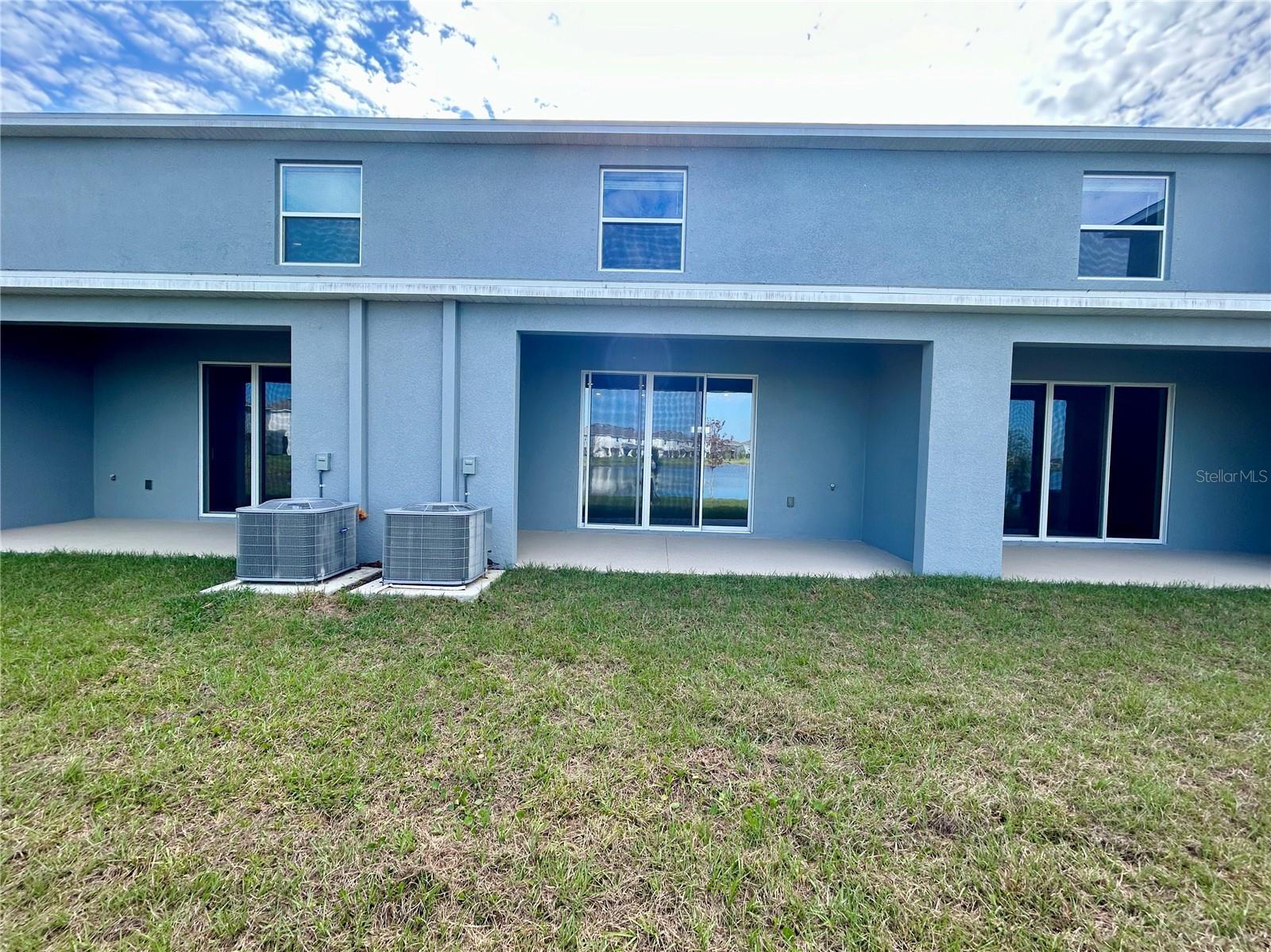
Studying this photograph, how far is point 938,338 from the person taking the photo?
19.1ft

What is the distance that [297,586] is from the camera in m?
5.00

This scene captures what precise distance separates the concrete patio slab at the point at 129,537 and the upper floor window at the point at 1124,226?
10718mm

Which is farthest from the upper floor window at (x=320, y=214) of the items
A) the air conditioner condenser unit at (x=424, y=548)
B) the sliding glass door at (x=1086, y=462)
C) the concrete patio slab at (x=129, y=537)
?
the sliding glass door at (x=1086, y=462)

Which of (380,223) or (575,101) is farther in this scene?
(575,101)

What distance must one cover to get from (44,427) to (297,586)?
5.86m

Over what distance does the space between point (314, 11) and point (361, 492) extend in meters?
8.33

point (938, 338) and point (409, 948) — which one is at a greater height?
point (938, 338)

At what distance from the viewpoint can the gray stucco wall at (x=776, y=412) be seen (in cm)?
782

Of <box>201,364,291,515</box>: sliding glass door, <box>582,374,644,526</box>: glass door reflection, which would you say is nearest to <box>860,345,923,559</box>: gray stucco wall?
<box>582,374,644,526</box>: glass door reflection

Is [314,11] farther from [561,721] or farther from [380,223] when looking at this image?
[561,721]

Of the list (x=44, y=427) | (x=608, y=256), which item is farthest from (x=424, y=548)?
(x=44, y=427)

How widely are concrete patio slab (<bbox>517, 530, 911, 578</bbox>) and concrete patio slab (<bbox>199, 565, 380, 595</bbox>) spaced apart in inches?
68.3

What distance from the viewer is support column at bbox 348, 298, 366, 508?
578 centimetres

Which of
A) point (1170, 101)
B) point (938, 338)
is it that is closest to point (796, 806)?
point (938, 338)
